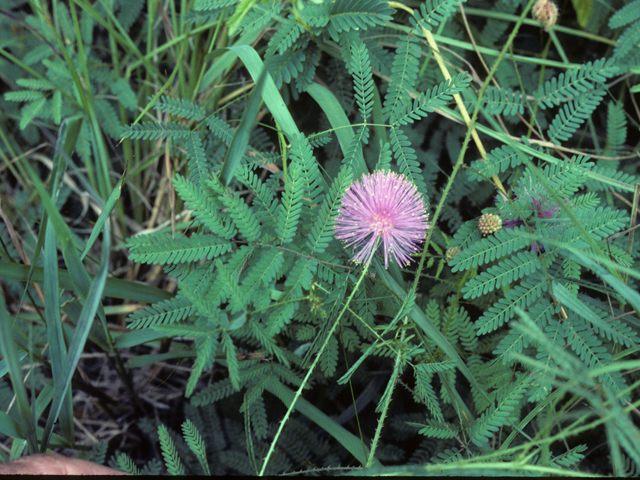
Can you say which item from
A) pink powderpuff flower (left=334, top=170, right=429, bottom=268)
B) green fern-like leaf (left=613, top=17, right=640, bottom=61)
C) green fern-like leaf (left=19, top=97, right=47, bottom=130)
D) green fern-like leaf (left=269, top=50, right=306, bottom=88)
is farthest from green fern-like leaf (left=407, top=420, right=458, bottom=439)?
green fern-like leaf (left=19, top=97, right=47, bottom=130)

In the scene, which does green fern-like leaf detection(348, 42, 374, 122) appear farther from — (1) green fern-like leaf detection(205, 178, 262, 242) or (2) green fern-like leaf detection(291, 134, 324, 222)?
(1) green fern-like leaf detection(205, 178, 262, 242)

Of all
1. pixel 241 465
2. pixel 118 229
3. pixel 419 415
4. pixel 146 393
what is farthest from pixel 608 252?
pixel 118 229

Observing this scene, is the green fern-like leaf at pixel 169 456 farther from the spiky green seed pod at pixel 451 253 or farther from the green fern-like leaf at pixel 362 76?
the green fern-like leaf at pixel 362 76

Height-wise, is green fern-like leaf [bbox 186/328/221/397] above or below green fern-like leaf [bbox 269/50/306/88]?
below

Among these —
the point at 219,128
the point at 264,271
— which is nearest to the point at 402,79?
the point at 219,128

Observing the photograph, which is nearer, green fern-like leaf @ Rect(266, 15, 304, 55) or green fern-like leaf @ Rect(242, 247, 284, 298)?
green fern-like leaf @ Rect(242, 247, 284, 298)

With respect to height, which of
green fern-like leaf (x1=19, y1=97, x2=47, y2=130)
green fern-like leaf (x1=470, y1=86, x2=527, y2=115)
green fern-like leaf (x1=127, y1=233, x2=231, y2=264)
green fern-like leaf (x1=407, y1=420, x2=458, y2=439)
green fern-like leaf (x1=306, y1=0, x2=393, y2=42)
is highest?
green fern-like leaf (x1=306, y1=0, x2=393, y2=42)
